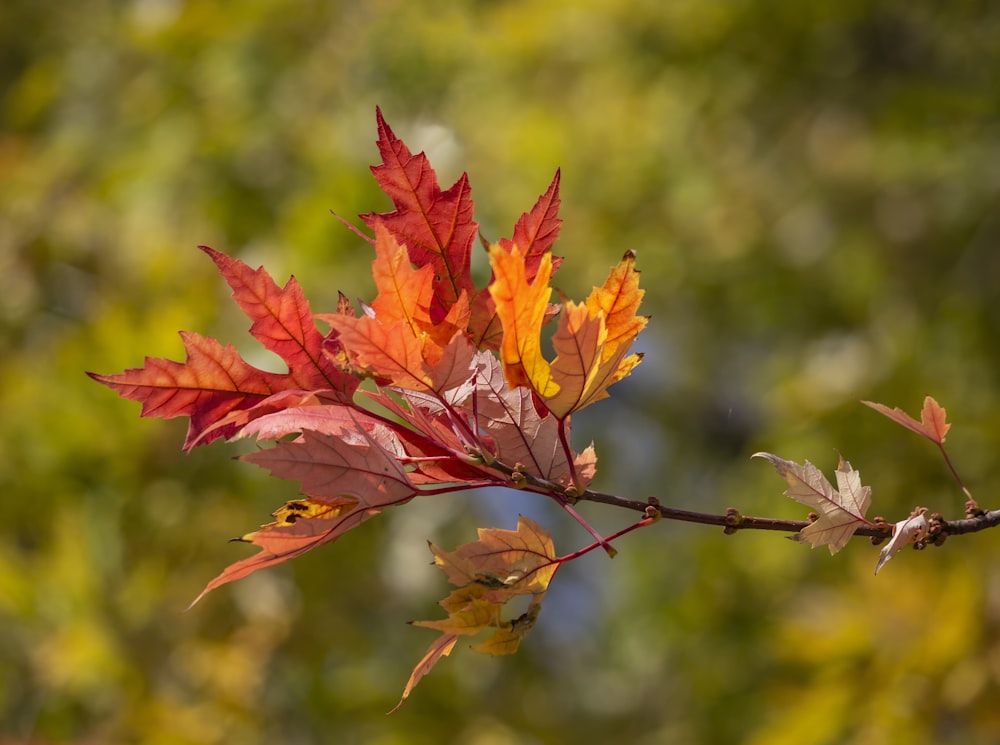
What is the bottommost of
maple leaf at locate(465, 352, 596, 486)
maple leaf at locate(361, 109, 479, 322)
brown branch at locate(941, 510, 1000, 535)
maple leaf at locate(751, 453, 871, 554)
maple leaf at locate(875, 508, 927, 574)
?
brown branch at locate(941, 510, 1000, 535)

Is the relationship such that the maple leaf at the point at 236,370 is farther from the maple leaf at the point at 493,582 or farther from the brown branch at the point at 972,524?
the brown branch at the point at 972,524

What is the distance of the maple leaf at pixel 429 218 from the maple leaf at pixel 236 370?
67 millimetres

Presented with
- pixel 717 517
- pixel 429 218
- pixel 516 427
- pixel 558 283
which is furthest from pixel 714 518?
pixel 558 283

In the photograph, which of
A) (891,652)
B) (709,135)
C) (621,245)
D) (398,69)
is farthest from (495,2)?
(891,652)

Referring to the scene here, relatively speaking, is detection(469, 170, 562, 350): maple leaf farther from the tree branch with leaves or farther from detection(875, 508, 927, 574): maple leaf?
detection(875, 508, 927, 574): maple leaf

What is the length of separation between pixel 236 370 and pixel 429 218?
136 millimetres

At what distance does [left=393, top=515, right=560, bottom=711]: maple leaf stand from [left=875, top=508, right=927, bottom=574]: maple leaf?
16cm

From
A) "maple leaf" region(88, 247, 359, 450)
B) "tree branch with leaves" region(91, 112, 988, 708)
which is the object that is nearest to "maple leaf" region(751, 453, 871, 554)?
"tree branch with leaves" region(91, 112, 988, 708)

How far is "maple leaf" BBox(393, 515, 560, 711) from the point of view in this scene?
1.61 ft

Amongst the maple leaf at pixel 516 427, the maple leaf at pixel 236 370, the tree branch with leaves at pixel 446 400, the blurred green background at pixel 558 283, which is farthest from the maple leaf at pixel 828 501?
the blurred green background at pixel 558 283

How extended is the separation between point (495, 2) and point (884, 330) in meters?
1.74

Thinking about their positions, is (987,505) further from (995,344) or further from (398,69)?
(398,69)

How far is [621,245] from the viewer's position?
2607 millimetres

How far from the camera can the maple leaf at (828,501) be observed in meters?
0.49
